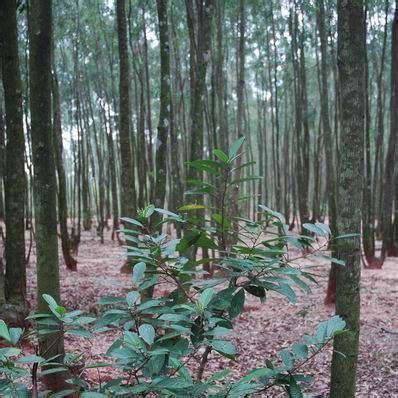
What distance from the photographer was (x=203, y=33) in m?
5.99

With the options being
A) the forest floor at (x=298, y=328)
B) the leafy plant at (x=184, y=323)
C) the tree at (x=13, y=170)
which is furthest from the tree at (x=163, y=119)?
the leafy plant at (x=184, y=323)

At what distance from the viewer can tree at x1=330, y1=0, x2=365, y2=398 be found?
99.3 inches

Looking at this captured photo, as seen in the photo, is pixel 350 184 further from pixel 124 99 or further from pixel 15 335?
pixel 124 99

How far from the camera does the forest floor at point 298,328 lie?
419cm

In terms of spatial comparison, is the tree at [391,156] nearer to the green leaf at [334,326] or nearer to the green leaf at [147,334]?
the green leaf at [334,326]

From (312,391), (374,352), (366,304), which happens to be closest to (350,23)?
(312,391)

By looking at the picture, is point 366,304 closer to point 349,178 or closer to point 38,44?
point 349,178

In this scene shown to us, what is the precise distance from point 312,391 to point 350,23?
3012 millimetres

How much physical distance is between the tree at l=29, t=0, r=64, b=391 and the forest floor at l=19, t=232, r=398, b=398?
1.26 ft

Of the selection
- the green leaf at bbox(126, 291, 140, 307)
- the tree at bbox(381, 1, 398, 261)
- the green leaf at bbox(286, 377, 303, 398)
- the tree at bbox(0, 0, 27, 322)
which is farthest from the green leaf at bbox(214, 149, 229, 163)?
the tree at bbox(381, 1, 398, 261)

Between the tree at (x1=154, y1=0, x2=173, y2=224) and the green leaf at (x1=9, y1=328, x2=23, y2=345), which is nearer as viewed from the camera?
the green leaf at (x1=9, y1=328, x2=23, y2=345)

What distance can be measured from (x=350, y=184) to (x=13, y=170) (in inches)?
130

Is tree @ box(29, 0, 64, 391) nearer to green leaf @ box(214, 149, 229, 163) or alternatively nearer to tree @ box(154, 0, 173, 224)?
green leaf @ box(214, 149, 229, 163)

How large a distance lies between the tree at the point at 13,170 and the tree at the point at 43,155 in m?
1.74
